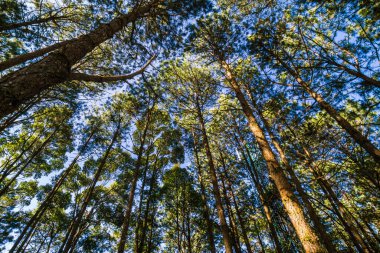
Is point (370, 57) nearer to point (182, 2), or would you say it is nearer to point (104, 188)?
point (182, 2)

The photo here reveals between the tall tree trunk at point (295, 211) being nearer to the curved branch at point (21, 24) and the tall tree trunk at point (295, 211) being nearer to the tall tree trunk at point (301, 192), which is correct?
the tall tree trunk at point (301, 192)

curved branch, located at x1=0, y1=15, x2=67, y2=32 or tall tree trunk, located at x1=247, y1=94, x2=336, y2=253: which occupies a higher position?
curved branch, located at x1=0, y1=15, x2=67, y2=32

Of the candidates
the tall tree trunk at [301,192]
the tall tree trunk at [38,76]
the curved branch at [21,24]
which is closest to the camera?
the tall tree trunk at [38,76]

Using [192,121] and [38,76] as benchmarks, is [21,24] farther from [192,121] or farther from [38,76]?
[192,121]

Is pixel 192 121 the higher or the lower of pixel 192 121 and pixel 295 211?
the higher

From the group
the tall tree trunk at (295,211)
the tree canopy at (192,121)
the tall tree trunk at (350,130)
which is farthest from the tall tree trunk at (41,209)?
the tall tree trunk at (350,130)

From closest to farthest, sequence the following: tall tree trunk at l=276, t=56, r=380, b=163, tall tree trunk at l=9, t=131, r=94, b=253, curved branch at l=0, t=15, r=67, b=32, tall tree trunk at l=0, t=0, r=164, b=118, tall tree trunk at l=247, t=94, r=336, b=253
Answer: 1. tall tree trunk at l=0, t=0, r=164, b=118
2. tall tree trunk at l=276, t=56, r=380, b=163
3. curved branch at l=0, t=15, r=67, b=32
4. tall tree trunk at l=247, t=94, r=336, b=253
5. tall tree trunk at l=9, t=131, r=94, b=253

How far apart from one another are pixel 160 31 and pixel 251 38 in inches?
153

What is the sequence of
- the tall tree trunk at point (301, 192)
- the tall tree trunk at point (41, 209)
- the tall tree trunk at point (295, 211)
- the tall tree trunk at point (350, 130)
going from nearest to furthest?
the tall tree trunk at point (295, 211), the tall tree trunk at point (350, 130), the tall tree trunk at point (301, 192), the tall tree trunk at point (41, 209)

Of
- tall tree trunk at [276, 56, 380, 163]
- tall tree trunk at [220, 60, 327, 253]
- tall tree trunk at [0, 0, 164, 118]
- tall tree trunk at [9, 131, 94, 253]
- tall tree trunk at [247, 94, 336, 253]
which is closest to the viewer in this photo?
tall tree trunk at [0, 0, 164, 118]

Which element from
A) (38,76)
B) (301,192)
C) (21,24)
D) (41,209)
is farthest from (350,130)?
(41,209)

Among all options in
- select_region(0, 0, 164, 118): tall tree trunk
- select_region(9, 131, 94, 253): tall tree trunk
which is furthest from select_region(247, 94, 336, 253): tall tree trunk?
select_region(9, 131, 94, 253): tall tree trunk

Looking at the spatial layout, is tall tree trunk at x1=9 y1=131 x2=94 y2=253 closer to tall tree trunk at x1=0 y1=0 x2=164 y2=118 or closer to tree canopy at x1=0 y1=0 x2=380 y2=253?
tree canopy at x1=0 y1=0 x2=380 y2=253

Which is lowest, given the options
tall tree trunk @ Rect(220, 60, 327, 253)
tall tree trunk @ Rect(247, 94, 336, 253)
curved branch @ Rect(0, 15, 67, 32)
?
tall tree trunk @ Rect(220, 60, 327, 253)
